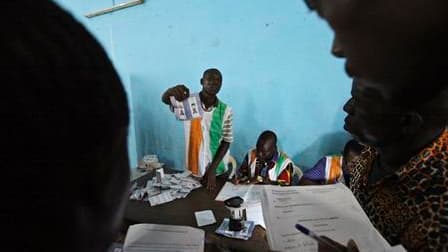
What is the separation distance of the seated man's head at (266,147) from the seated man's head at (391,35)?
4.21 feet

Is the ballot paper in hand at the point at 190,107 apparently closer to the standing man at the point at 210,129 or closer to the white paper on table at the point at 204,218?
the standing man at the point at 210,129

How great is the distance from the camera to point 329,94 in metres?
1.70

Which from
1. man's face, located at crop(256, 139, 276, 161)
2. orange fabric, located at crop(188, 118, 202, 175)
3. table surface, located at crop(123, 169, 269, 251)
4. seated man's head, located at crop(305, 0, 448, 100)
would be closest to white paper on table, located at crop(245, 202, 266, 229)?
table surface, located at crop(123, 169, 269, 251)

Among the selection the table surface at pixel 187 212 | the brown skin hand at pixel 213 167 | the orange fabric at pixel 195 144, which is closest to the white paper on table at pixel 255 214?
the table surface at pixel 187 212

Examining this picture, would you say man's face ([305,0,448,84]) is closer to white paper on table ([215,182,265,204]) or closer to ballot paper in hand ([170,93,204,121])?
white paper on table ([215,182,265,204])

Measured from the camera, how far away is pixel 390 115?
40 centimetres

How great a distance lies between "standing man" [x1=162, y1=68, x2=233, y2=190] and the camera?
1.63 metres

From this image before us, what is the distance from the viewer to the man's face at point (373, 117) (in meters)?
→ 0.37

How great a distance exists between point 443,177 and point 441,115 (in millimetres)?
86

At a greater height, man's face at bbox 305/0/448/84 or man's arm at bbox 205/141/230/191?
man's face at bbox 305/0/448/84

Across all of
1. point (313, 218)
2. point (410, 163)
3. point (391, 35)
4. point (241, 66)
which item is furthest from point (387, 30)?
point (241, 66)

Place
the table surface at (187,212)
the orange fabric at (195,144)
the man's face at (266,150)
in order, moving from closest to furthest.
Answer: the table surface at (187,212) < the man's face at (266,150) < the orange fabric at (195,144)

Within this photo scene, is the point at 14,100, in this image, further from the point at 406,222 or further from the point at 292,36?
the point at 292,36

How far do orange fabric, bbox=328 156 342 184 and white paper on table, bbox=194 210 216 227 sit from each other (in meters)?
0.59
